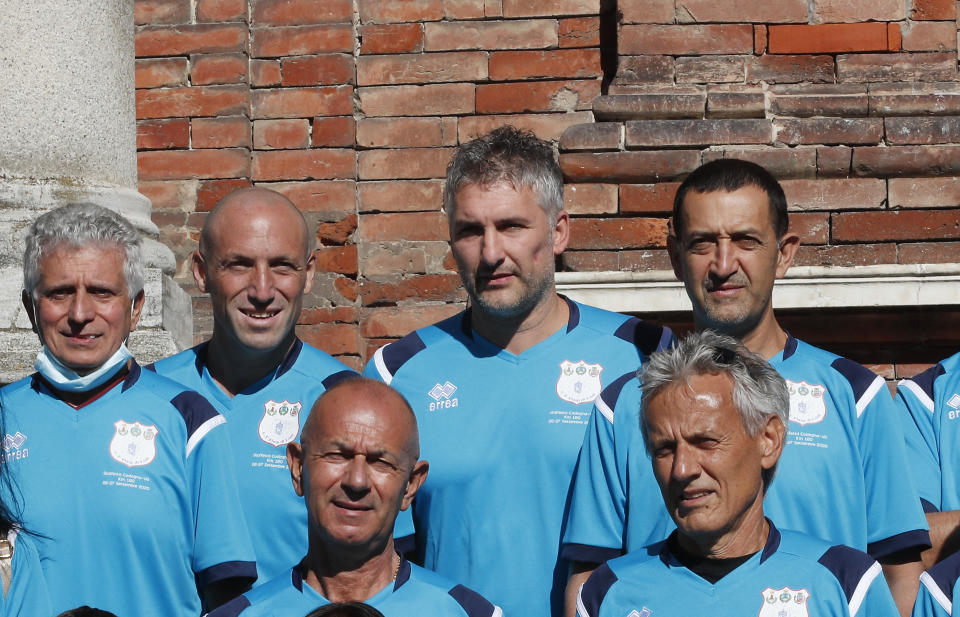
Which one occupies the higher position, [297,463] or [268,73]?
[268,73]

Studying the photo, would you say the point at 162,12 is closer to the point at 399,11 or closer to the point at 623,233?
the point at 399,11

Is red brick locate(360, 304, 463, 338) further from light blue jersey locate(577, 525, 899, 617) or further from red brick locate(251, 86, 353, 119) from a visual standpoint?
light blue jersey locate(577, 525, 899, 617)

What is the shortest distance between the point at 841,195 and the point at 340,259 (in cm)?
191

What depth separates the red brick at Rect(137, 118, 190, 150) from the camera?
16.5ft

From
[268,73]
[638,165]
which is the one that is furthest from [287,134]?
[638,165]

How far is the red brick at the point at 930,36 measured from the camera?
14.5ft

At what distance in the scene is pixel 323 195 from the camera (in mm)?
4973

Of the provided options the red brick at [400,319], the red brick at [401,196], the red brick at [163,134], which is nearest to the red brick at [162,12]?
the red brick at [163,134]

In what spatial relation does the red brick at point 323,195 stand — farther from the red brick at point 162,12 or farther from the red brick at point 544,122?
the red brick at point 162,12

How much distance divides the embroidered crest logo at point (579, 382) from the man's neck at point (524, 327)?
0.36 ft

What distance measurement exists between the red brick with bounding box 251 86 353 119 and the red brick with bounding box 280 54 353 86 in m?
0.03

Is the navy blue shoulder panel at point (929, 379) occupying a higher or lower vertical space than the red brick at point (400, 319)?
lower

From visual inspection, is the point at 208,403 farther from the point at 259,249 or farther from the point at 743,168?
the point at 743,168

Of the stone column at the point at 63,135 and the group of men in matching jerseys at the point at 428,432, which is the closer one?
the group of men in matching jerseys at the point at 428,432
